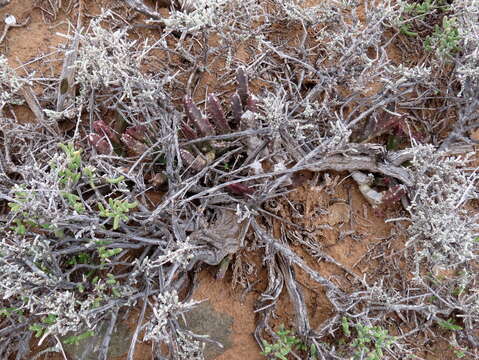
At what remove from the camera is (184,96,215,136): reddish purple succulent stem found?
2436 millimetres

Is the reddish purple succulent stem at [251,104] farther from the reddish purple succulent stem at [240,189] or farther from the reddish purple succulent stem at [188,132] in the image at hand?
the reddish purple succulent stem at [240,189]

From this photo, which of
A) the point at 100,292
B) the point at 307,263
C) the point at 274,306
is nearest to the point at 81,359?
the point at 100,292

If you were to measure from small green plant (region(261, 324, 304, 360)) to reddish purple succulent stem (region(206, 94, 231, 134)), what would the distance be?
113 centimetres

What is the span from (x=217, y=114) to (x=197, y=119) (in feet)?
0.41

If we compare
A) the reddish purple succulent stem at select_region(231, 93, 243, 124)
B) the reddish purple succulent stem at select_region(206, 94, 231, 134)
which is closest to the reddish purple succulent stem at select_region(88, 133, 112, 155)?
the reddish purple succulent stem at select_region(206, 94, 231, 134)

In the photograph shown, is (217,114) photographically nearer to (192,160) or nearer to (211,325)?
(192,160)

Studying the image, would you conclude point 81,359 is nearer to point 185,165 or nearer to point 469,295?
point 185,165

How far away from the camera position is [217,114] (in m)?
2.52

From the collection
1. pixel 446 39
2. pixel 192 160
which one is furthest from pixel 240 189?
pixel 446 39

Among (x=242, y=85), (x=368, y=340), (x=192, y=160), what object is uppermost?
(x=242, y=85)

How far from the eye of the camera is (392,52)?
3078 millimetres

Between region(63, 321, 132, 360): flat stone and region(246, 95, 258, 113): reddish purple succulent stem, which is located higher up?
region(246, 95, 258, 113): reddish purple succulent stem

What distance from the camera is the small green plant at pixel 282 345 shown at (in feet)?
7.68

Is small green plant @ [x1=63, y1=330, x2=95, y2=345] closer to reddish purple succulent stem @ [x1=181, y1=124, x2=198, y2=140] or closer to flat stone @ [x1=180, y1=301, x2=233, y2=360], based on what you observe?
flat stone @ [x1=180, y1=301, x2=233, y2=360]
